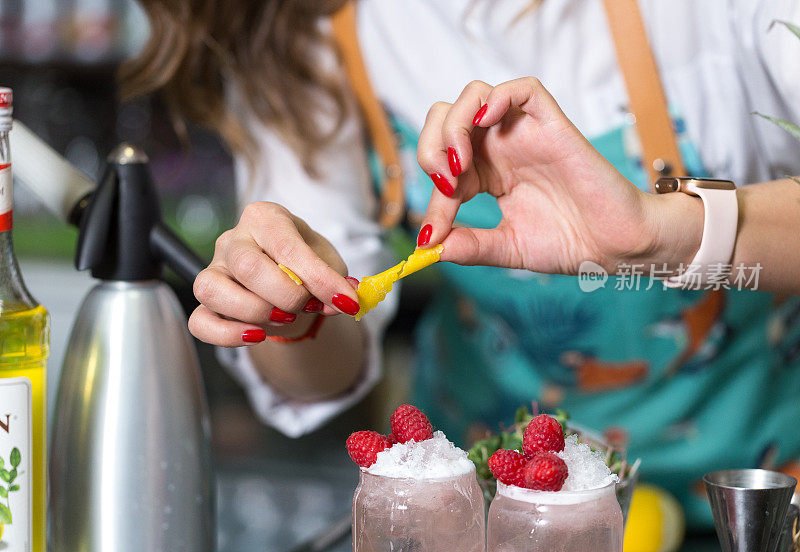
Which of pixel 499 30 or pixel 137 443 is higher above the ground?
pixel 499 30

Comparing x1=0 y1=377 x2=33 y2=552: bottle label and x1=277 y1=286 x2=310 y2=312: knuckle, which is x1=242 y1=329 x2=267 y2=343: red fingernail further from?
x1=0 y1=377 x2=33 y2=552: bottle label

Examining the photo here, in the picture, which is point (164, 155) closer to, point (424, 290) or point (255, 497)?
point (424, 290)

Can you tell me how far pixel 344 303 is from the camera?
2.10 feet

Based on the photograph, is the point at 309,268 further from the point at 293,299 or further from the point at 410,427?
the point at 410,427

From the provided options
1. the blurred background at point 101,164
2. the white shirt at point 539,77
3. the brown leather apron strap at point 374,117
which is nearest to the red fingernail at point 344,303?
the white shirt at point 539,77

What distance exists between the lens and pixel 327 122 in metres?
1.25

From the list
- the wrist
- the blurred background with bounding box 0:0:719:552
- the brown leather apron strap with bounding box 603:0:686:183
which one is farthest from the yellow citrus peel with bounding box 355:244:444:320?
the blurred background with bounding box 0:0:719:552

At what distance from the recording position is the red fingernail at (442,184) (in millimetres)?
720

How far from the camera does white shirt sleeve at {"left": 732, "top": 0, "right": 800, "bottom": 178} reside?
932 mm

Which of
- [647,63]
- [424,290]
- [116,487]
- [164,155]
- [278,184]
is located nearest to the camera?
[116,487]

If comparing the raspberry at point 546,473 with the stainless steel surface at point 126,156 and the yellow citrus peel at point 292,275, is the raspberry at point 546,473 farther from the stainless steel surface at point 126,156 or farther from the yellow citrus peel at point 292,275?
the stainless steel surface at point 126,156

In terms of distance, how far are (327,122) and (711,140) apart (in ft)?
1.75

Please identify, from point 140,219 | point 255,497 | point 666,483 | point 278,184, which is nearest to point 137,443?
point 140,219

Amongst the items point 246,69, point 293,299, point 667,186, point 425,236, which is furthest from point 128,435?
point 246,69
